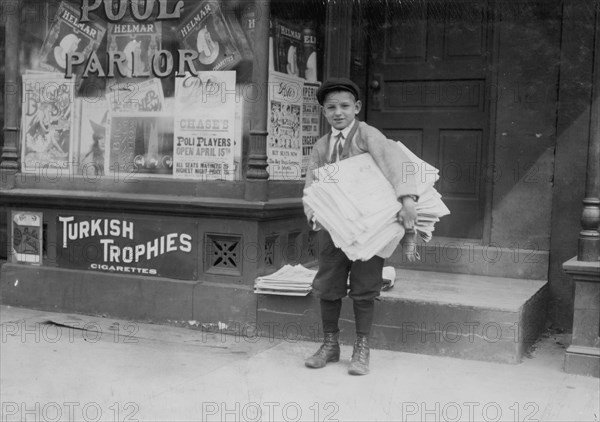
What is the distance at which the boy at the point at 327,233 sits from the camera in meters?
4.90

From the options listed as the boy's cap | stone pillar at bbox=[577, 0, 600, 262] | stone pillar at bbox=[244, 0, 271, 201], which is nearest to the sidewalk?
stone pillar at bbox=[577, 0, 600, 262]

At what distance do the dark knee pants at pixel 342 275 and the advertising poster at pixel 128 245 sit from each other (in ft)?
5.26

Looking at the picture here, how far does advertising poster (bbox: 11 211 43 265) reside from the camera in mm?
7012

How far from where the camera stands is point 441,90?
6.89m

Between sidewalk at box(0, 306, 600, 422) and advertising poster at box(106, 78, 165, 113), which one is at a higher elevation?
advertising poster at box(106, 78, 165, 113)

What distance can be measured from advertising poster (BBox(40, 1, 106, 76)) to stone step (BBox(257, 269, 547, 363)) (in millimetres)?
2852

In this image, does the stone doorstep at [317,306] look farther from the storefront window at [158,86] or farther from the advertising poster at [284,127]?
the advertising poster at [284,127]

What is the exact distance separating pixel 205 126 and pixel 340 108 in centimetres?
177

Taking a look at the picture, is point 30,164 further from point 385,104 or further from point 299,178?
point 385,104

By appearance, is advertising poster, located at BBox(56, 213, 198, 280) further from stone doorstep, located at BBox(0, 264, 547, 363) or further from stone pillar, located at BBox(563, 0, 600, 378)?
stone pillar, located at BBox(563, 0, 600, 378)

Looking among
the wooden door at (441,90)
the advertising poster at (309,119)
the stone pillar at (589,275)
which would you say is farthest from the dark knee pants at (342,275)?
the wooden door at (441,90)

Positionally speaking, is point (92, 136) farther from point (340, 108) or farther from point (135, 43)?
point (340, 108)

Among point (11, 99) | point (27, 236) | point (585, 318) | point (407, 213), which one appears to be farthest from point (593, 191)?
point (11, 99)

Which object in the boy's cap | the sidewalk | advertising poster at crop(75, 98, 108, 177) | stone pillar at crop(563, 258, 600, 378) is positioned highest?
the boy's cap
